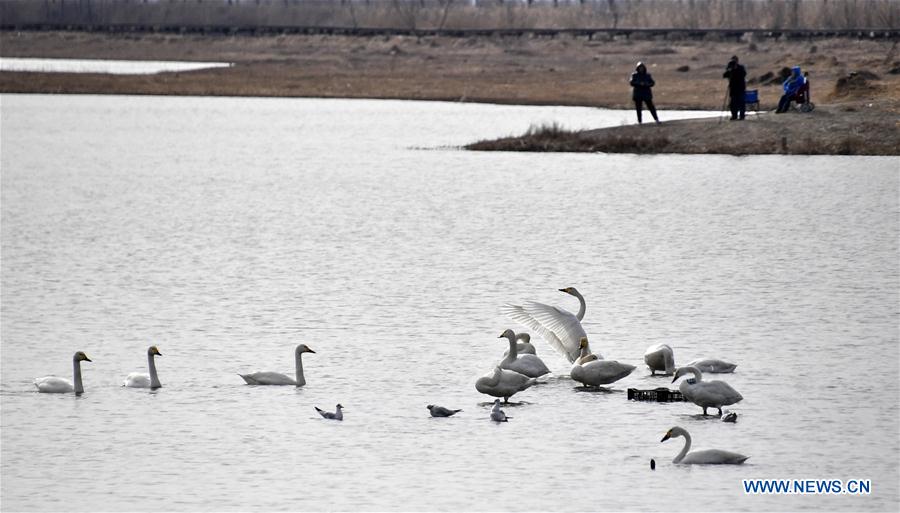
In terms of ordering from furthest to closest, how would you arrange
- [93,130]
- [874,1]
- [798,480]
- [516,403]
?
[874,1]
[93,130]
[516,403]
[798,480]

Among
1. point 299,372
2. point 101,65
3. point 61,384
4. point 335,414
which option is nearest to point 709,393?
point 335,414

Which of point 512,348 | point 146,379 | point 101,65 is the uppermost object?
point 101,65

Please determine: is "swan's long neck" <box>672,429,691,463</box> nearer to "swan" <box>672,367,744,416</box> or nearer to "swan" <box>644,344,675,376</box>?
"swan" <box>672,367,744,416</box>

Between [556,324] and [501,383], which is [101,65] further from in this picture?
[501,383]

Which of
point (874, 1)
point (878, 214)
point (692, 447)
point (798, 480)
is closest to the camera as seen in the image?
point (798, 480)

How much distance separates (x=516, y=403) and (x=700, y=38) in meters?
68.0

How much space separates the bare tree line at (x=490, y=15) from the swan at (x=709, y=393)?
69251 mm

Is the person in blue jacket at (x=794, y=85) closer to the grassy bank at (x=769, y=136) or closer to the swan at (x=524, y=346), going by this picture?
the grassy bank at (x=769, y=136)

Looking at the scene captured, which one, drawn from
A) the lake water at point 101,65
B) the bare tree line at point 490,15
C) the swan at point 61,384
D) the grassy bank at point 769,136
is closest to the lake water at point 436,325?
the swan at point 61,384

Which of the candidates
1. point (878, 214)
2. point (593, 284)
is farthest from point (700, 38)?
point (593, 284)

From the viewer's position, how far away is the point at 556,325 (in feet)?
53.8

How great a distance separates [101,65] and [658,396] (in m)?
84.7

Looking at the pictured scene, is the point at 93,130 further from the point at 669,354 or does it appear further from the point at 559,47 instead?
the point at 669,354

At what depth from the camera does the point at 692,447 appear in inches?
512
